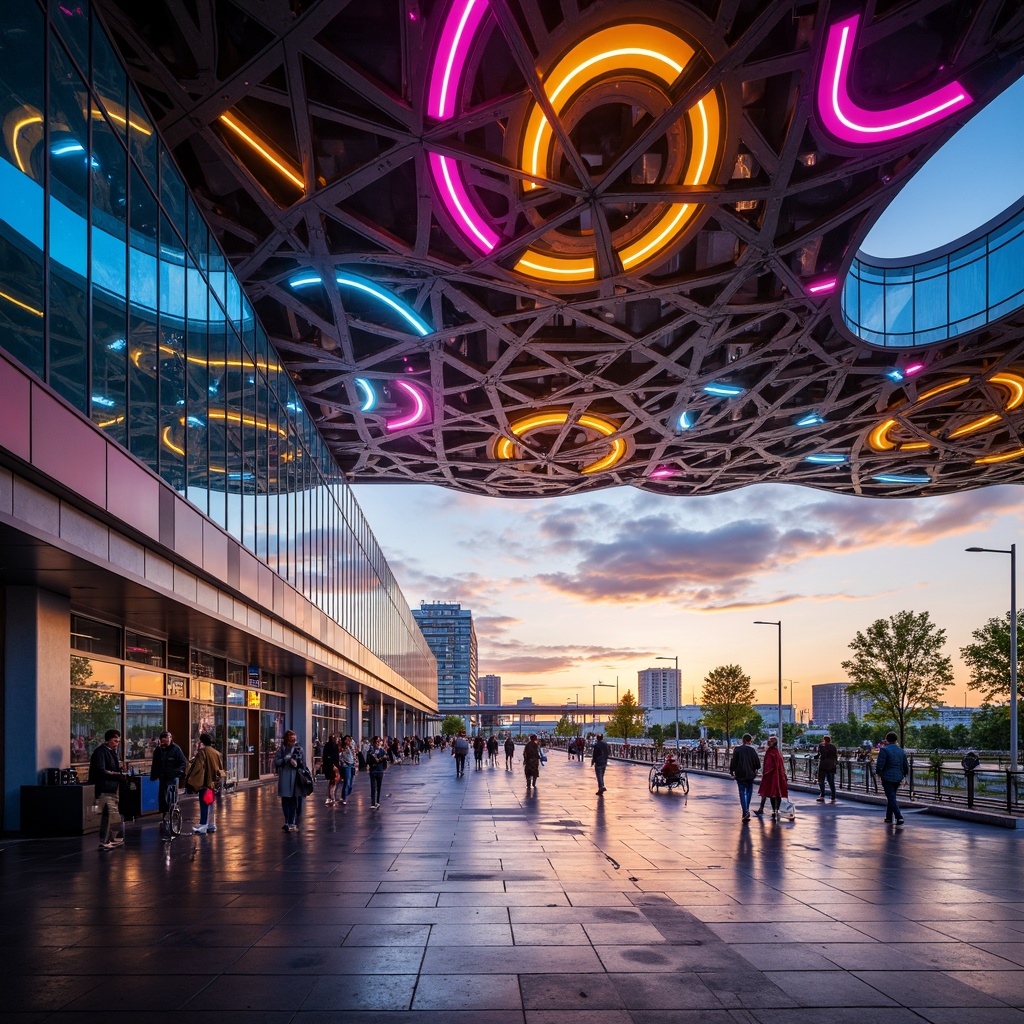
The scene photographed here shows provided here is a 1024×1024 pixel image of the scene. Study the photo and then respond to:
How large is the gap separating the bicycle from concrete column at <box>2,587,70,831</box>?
1.94 metres

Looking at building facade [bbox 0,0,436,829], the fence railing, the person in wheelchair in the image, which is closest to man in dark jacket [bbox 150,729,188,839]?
building facade [bbox 0,0,436,829]

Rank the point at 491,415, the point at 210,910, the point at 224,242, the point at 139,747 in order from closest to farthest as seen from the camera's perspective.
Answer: the point at 210,910
the point at 139,747
the point at 224,242
the point at 491,415

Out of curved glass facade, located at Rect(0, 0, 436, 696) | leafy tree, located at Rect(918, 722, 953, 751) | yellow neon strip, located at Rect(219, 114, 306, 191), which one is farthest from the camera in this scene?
leafy tree, located at Rect(918, 722, 953, 751)

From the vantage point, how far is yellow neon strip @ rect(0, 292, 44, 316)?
389 inches

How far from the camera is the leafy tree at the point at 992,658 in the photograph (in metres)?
43.3

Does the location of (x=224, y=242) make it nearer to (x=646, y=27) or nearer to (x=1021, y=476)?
(x=646, y=27)

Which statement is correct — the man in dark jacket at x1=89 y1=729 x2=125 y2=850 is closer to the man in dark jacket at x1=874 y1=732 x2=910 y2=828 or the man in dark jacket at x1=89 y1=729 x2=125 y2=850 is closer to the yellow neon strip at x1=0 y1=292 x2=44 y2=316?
the yellow neon strip at x1=0 y1=292 x2=44 y2=316

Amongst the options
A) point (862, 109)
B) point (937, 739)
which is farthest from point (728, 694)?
point (862, 109)

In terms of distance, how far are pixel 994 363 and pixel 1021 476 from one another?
21794 millimetres

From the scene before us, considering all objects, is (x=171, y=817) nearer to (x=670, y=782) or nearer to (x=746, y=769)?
(x=746, y=769)

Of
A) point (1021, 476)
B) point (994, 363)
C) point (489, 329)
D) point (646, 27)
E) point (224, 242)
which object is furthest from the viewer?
point (1021, 476)

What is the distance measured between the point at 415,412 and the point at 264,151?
18.5 metres

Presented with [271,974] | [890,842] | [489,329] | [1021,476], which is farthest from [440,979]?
[1021,476]

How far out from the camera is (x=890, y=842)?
14.4 m
